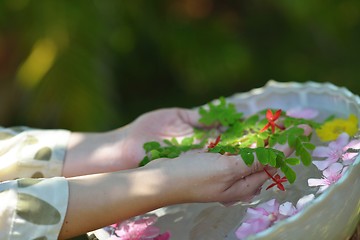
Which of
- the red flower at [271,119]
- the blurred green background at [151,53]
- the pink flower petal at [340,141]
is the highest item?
the red flower at [271,119]

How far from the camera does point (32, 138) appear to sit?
1175 millimetres

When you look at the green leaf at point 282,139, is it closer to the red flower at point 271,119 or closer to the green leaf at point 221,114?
the red flower at point 271,119

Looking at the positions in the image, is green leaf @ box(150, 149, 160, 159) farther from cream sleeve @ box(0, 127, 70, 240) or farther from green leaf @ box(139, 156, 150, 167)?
cream sleeve @ box(0, 127, 70, 240)

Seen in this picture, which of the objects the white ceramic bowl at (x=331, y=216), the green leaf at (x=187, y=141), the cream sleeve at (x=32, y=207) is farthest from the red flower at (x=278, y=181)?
the cream sleeve at (x=32, y=207)

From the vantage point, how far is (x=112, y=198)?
3.01 ft

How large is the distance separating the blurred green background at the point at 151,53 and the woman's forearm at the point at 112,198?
5.17 feet

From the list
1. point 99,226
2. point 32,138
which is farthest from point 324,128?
point 32,138

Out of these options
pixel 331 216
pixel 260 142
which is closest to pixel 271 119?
pixel 260 142

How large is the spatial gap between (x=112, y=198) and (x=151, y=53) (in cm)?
225

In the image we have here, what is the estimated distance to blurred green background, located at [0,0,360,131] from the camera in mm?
2496

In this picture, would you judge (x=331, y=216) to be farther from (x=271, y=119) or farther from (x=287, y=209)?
(x=271, y=119)

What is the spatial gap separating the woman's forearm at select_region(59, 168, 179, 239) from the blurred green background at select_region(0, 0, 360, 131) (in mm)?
1576

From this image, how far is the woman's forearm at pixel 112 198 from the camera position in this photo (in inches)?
35.8

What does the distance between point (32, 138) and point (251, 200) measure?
1.56 feet
